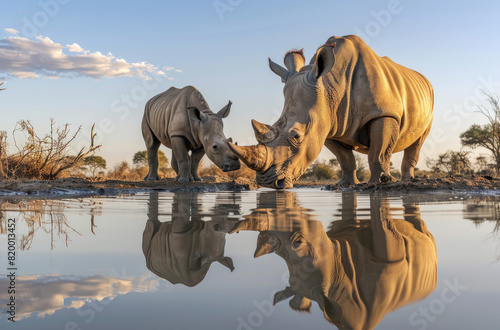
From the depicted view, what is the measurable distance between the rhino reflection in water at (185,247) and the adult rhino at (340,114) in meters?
1.89

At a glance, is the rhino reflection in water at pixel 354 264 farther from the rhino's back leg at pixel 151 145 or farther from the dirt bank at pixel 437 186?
the rhino's back leg at pixel 151 145

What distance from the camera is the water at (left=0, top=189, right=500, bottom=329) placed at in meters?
1.07

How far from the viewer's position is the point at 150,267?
5.07 ft

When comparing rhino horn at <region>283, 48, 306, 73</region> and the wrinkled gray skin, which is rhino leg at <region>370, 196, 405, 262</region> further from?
the wrinkled gray skin

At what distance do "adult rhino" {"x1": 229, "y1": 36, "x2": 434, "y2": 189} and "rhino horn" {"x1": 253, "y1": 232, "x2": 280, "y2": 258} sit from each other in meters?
2.33

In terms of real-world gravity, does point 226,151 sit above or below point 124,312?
above

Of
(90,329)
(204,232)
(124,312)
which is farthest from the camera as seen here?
(204,232)

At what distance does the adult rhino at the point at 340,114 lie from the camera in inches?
197

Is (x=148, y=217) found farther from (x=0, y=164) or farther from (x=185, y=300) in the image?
(x=0, y=164)

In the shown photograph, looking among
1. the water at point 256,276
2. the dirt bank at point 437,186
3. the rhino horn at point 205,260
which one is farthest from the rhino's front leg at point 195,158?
the rhino horn at point 205,260

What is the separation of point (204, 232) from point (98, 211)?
1.54 metres

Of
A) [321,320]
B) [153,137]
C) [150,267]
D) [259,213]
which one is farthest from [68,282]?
[153,137]

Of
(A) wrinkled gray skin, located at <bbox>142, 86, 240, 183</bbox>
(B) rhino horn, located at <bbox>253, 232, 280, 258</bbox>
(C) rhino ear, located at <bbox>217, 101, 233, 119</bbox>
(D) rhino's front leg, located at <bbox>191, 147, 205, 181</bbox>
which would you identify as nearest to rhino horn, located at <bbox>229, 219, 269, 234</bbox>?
(B) rhino horn, located at <bbox>253, 232, 280, 258</bbox>

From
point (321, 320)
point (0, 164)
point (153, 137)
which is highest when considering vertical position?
point (153, 137)
